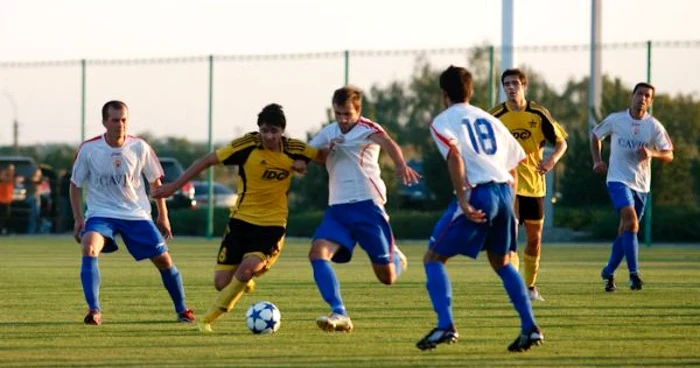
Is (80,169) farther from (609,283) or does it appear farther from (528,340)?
(609,283)

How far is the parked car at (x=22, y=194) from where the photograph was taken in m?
32.9

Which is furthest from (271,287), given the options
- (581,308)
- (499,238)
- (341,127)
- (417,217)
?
(417,217)

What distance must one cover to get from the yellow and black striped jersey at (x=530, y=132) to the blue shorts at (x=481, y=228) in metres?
4.17

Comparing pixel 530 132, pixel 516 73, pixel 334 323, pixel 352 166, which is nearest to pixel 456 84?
pixel 352 166

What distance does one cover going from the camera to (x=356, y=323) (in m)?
11.9

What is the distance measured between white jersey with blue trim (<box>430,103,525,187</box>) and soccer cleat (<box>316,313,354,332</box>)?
171 cm

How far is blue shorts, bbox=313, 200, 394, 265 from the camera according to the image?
11.4 meters

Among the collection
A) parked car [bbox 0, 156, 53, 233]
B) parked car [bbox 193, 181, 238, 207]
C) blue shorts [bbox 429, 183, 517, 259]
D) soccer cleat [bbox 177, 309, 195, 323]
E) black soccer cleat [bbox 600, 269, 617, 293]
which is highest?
blue shorts [bbox 429, 183, 517, 259]

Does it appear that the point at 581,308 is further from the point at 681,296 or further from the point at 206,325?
the point at 206,325

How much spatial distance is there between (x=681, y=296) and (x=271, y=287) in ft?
13.2

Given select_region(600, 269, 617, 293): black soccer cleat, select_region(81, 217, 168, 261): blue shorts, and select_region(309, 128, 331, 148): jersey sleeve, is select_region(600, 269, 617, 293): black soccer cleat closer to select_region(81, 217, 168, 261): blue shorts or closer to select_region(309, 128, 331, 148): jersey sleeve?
select_region(309, 128, 331, 148): jersey sleeve

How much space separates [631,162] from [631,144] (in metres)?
0.19

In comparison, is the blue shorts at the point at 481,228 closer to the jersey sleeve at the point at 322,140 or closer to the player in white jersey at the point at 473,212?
the player in white jersey at the point at 473,212

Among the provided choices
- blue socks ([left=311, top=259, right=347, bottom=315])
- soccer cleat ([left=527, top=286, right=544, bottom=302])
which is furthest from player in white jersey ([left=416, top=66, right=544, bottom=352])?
soccer cleat ([left=527, top=286, right=544, bottom=302])
